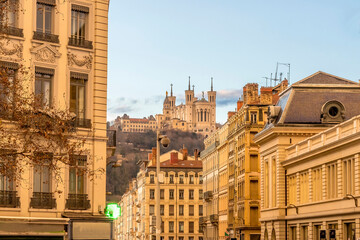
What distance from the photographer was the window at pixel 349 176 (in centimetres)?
5881

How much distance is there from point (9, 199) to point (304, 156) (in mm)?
39986

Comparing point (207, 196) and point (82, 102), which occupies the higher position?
point (82, 102)

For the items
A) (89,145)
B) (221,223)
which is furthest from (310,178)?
(221,223)

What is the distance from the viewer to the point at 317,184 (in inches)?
2680

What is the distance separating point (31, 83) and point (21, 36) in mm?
2025

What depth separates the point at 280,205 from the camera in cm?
7800

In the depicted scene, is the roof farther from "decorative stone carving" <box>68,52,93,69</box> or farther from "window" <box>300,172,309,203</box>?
"decorative stone carving" <box>68,52,93,69</box>

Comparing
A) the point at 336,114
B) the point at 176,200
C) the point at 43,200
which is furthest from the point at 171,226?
the point at 43,200

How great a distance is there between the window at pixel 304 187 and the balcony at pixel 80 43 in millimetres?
37880

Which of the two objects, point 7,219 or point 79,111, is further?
point 79,111

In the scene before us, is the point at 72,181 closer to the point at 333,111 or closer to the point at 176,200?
the point at 333,111

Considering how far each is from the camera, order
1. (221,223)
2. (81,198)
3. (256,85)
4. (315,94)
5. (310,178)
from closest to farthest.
→ 1. (81,198)
2. (310,178)
3. (315,94)
4. (256,85)
5. (221,223)

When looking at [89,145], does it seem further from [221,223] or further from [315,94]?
[221,223]

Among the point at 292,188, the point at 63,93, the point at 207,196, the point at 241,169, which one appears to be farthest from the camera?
the point at 207,196
